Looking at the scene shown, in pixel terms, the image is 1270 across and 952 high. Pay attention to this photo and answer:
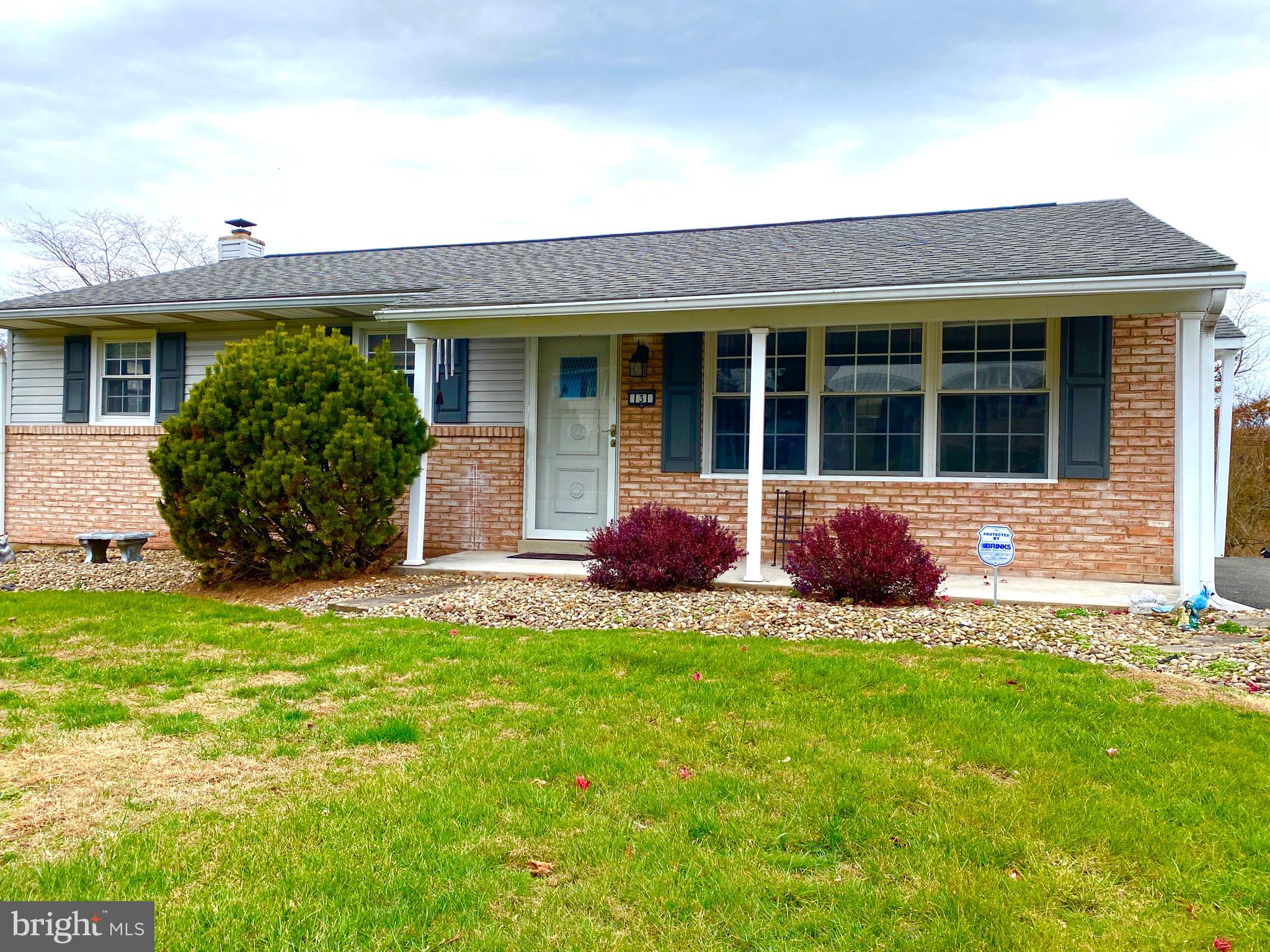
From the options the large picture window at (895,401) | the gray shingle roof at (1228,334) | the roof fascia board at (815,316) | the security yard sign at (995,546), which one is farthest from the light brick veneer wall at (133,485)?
the gray shingle roof at (1228,334)

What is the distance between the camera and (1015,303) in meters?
7.38

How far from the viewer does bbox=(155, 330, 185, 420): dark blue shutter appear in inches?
439

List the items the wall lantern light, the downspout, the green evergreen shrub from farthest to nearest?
the downspout → the wall lantern light → the green evergreen shrub

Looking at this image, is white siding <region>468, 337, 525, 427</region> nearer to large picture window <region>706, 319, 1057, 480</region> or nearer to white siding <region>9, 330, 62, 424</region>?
large picture window <region>706, 319, 1057, 480</region>

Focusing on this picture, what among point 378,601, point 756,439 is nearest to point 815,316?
point 756,439

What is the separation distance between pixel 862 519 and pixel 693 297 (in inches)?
94.7

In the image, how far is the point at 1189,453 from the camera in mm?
6863

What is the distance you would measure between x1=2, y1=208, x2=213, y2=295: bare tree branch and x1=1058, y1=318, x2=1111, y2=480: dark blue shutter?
27.4 metres

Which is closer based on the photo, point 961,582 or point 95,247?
point 961,582

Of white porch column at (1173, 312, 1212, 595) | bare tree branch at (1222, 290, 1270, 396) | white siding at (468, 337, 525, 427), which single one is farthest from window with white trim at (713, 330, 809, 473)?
bare tree branch at (1222, 290, 1270, 396)

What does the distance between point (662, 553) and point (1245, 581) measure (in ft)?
19.0

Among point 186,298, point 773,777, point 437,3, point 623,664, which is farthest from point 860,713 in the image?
point 437,3

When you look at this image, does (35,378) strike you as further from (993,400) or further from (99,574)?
(993,400)

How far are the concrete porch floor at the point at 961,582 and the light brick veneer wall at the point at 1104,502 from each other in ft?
0.77
